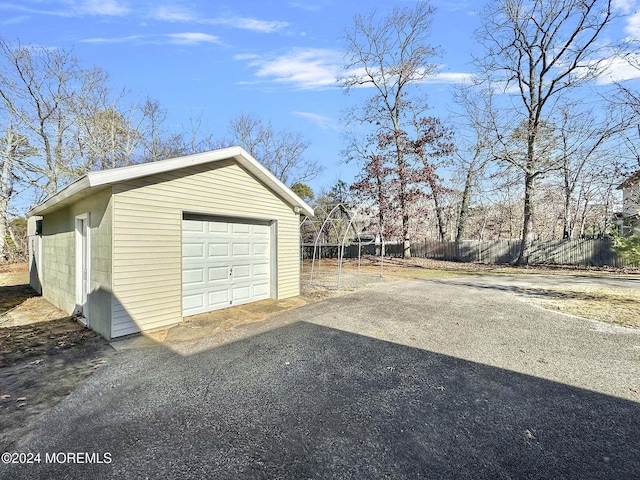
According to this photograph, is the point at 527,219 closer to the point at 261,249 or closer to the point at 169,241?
the point at 261,249

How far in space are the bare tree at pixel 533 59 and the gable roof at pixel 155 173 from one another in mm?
15720

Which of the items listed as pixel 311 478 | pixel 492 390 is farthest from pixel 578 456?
pixel 311 478

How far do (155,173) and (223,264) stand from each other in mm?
2330

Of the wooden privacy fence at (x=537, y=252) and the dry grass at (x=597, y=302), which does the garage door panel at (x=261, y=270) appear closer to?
the dry grass at (x=597, y=302)

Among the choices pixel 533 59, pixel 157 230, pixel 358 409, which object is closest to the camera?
pixel 358 409

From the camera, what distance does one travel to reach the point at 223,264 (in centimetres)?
653

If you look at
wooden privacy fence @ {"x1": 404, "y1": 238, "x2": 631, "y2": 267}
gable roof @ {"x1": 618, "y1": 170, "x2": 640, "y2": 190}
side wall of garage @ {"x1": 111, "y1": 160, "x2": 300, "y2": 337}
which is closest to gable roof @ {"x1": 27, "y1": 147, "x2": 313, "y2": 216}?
side wall of garage @ {"x1": 111, "y1": 160, "x2": 300, "y2": 337}

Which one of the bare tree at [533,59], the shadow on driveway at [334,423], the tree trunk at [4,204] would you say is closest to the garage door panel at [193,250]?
the shadow on driveway at [334,423]

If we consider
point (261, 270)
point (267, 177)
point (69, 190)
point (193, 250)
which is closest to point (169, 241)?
point (193, 250)

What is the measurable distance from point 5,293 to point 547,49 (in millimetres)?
26640

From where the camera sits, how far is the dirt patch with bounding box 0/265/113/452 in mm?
2840

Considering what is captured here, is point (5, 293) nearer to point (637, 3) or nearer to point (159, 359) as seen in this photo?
point (159, 359)

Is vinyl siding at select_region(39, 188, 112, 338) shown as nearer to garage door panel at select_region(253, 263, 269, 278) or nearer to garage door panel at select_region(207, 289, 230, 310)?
garage door panel at select_region(207, 289, 230, 310)

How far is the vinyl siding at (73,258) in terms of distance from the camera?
189 inches
